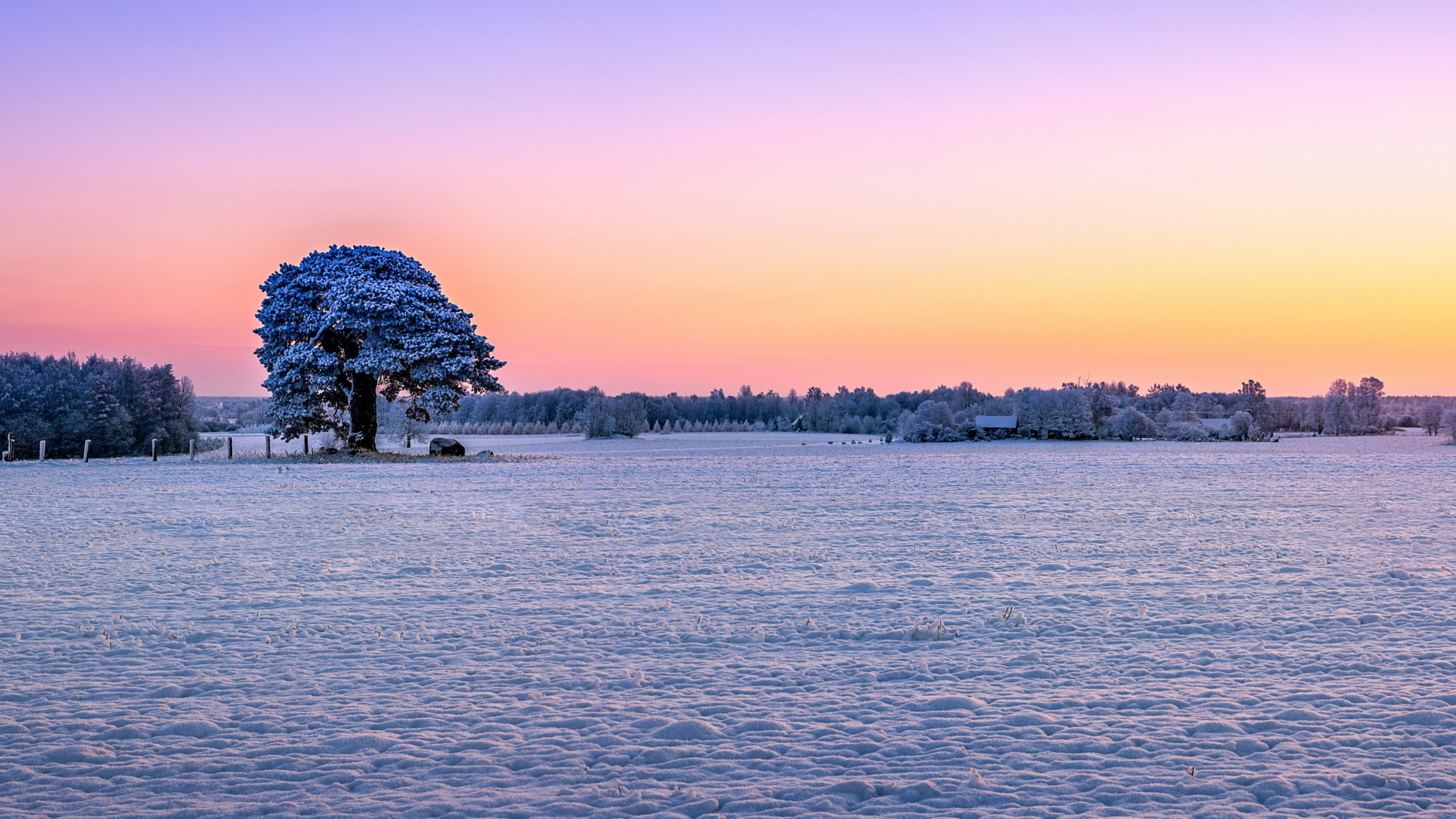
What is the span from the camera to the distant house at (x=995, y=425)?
3642 inches

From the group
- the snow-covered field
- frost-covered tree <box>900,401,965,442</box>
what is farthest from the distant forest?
the snow-covered field

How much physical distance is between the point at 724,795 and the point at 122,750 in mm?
4205

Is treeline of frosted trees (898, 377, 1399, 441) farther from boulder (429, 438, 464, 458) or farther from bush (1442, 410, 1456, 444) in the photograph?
boulder (429, 438, 464, 458)

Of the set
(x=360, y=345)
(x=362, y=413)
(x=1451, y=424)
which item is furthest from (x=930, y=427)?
(x=360, y=345)

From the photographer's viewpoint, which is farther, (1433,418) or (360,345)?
(1433,418)

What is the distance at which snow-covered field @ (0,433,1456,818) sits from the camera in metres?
5.91

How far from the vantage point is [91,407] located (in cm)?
6303

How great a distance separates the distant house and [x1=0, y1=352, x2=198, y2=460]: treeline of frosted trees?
6767 cm

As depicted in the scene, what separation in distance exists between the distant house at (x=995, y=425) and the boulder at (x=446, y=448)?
57111 mm

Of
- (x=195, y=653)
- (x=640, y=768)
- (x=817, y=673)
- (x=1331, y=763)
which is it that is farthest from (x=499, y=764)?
(x=1331, y=763)

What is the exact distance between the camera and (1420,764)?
6.20m

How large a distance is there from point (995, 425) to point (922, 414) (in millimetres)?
7727

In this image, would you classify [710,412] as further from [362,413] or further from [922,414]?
[362,413]

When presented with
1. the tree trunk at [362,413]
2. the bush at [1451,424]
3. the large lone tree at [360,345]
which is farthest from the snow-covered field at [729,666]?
the bush at [1451,424]
